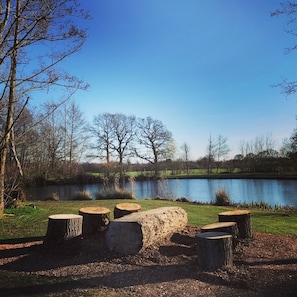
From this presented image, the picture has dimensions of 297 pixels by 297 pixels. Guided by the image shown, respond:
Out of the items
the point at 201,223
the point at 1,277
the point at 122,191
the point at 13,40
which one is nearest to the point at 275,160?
the point at 122,191

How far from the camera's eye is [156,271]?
514 centimetres

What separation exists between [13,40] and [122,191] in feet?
36.3

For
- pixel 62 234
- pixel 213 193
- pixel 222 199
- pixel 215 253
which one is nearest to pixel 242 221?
pixel 215 253

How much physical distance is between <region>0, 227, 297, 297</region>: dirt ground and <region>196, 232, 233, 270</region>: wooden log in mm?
134

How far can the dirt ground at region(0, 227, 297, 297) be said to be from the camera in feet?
14.3

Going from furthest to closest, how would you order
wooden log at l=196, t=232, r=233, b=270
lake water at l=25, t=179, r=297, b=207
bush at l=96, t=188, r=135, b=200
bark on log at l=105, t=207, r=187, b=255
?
lake water at l=25, t=179, r=297, b=207, bush at l=96, t=188, r=135, b=200, bark on log at l=105, t=207, r=187, b=255, wooden log at l=196, t=232, r=233, b=270

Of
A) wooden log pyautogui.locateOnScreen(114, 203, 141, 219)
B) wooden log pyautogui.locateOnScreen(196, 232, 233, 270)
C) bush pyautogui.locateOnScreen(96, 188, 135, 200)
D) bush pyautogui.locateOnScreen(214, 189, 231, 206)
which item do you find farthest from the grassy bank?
bush pyautogui.locateOnScreen(96, 188, 135, 200)

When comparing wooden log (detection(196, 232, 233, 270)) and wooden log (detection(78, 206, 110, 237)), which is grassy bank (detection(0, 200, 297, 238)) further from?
wooden log (detection(196, 232, 233, 270))

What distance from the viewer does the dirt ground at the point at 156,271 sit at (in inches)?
172

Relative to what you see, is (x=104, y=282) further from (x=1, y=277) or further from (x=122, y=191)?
(x=122, y=191)

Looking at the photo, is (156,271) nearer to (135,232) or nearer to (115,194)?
(135,232)

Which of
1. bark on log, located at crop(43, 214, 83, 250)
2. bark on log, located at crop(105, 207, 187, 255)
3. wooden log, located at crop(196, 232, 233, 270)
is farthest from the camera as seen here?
bark on log, located at crop(43, 214, 83, 250)

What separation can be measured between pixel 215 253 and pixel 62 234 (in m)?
3.15

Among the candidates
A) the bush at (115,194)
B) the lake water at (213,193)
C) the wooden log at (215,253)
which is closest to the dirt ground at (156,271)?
the wooden log at (215,253)
